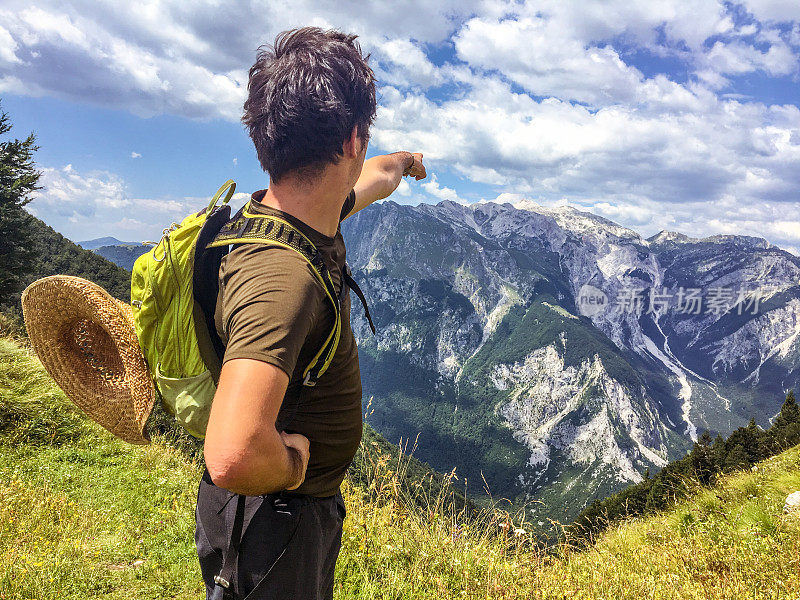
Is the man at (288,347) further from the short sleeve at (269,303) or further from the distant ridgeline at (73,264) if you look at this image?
the distant ridgeline at (73,264)

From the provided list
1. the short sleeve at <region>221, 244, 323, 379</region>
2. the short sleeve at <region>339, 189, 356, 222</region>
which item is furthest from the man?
the short sleeve at <region>339, 189, 356, 222</region>

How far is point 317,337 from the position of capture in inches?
78.6

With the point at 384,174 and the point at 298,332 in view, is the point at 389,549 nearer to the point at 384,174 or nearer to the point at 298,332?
the point at 384,174

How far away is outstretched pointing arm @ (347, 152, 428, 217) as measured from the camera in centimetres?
362

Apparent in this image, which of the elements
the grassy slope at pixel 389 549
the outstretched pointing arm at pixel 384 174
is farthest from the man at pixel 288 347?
the grassy slope at pixel 389 549

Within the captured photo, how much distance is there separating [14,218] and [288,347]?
40697mm

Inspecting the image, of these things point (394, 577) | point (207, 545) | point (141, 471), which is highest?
point (207, 545)

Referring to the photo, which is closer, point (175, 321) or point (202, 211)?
point (175, 321)

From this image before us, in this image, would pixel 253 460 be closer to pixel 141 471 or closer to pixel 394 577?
pixel 394 577

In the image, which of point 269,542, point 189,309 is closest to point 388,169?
point 189,309

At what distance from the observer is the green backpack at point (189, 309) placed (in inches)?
79.4

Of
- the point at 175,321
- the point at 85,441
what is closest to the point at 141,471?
the point at 85,441

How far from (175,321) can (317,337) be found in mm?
711

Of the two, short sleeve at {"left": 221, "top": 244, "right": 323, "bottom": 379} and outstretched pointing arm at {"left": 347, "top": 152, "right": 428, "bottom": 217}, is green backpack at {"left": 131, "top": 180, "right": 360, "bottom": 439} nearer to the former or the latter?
short sleeve at {"left": 221, "top": 244, "right": 323, "bottom": 379}
